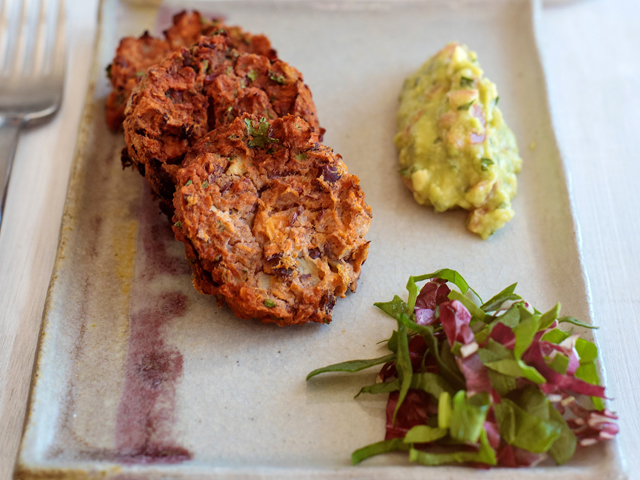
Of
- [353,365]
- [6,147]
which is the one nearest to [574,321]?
[353,365]

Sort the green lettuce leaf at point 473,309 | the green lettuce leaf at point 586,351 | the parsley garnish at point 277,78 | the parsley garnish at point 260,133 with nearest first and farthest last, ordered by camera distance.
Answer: the green lettuce leaf at point 586,351, the green lettuce leaf at point 473,309, the parsley garnish at point 260,133, the parsley garnish at point 277,78

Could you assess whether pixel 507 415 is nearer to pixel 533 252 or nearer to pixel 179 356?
pixel 533 252

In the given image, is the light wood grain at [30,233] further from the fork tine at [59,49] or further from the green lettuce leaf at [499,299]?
the green lettuce leaf at [499,299]

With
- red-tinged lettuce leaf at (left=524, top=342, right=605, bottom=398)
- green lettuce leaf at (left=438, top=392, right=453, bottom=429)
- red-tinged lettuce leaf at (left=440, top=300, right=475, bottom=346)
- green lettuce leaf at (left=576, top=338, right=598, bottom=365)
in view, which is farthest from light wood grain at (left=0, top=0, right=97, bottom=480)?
green lettuce leaf at (left=576, top=338, right=598, bottom=365)

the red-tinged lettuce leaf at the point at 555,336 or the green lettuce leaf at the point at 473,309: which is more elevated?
the green lettuce leaf at the point at 473,309

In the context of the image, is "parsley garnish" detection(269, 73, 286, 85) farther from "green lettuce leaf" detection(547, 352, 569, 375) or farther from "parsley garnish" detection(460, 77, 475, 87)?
"green lettuce leaf" detection(547, 352, 569, 375)

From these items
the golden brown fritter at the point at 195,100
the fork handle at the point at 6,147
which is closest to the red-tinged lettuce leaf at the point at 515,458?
the golden brown fritter at the point at 195,100
